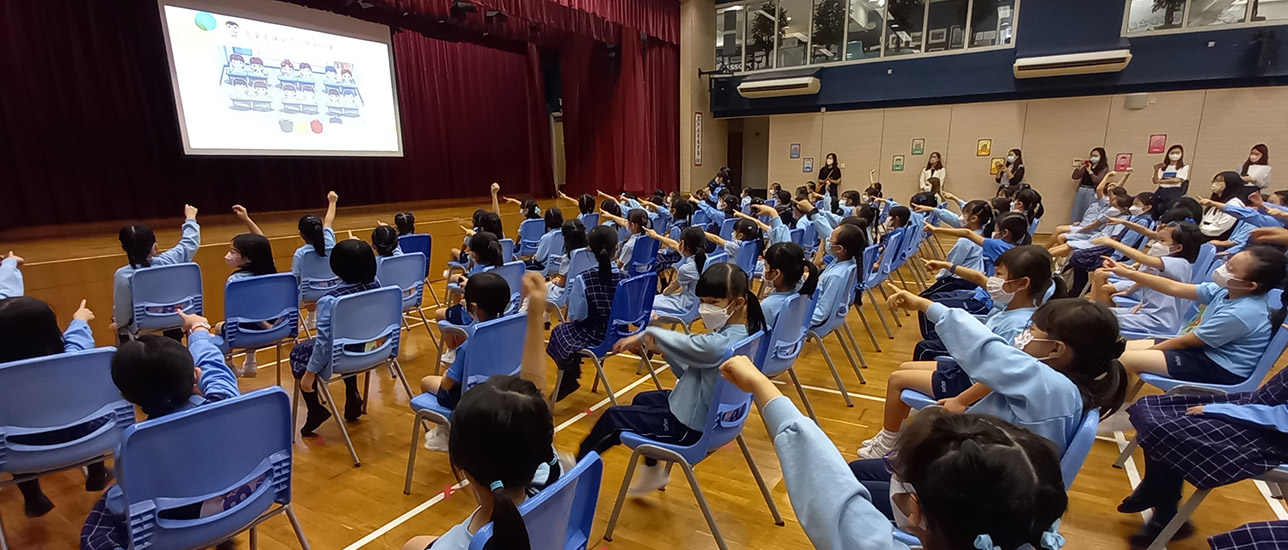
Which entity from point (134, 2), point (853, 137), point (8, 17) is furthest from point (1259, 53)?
point (8, 17)

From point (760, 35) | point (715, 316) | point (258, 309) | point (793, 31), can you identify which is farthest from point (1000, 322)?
point (760, 35)

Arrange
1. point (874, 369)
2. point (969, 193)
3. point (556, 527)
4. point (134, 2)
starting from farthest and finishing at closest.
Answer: point (969, 193), point (134, 2), point (874, 369), point (556, 527)

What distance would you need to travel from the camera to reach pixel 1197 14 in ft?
28.4

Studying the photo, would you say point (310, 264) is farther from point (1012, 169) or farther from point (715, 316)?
point (1012, 169)

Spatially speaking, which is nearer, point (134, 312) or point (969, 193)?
point (134, 312)

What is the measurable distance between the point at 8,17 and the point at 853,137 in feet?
40.1

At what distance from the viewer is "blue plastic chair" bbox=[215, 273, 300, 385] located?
10.1 feet

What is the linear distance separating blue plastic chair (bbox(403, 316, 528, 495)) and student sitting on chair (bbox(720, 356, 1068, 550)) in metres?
1.48

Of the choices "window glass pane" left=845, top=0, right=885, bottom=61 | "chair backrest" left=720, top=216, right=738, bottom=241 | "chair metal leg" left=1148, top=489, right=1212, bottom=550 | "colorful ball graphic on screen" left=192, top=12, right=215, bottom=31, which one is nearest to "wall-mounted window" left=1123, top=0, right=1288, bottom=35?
"window glass pane" left=845, top=0, right=885, bottom=61

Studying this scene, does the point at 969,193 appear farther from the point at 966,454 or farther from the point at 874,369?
the point at 966,454

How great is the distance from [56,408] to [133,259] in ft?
7.52

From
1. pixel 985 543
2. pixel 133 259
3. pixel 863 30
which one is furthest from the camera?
pixel 863 30

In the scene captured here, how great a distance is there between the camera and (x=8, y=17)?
4898mm

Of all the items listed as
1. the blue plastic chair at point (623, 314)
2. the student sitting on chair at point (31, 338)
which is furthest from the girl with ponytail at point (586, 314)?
→ the student sitting on chair at point (31, 338)
